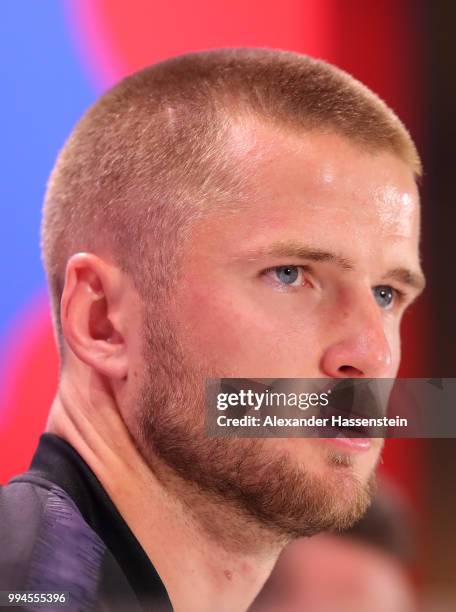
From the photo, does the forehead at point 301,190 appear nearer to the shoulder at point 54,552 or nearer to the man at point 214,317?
the man at point 214,317

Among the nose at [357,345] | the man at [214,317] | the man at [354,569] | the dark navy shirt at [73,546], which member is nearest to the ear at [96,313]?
the man at [214,317]

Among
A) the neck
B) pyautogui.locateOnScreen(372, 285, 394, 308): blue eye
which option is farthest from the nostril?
the neck

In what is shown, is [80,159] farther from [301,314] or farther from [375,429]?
[375,429]

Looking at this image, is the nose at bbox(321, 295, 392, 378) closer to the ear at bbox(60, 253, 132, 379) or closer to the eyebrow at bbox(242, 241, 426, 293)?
the eyebrow at bbox(242, 241, 426, 293)

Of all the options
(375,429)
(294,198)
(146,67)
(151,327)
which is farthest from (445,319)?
(146,67)

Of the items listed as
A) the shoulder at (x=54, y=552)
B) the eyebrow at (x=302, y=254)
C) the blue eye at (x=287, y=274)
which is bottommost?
the shoulder at (x=54, y=552)

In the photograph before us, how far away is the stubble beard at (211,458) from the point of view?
120 cm

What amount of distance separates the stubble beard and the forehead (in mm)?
203

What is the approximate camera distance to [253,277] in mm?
1209

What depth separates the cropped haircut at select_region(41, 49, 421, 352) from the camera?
1225 millimetres

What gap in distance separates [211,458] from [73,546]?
23 cm

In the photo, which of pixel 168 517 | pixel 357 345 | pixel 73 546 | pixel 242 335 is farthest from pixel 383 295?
pixel 73 546

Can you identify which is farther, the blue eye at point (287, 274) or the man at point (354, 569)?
the man at point (354, 569)

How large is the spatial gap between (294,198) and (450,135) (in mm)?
390
